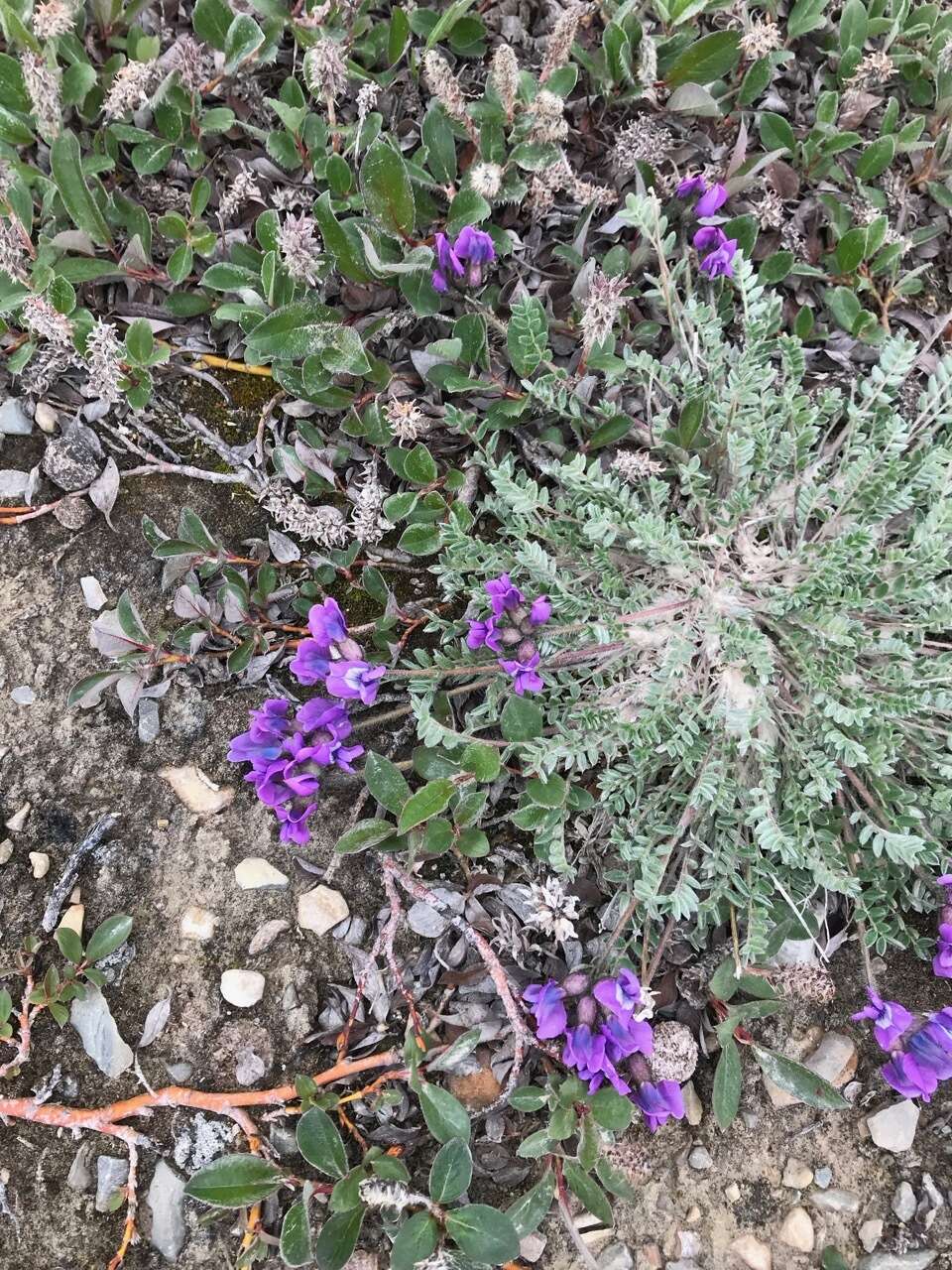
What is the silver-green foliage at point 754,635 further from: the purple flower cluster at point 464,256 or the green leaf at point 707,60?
the green leaf at point 707,60

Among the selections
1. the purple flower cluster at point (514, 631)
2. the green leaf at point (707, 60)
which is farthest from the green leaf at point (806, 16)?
the purple flower cluster at point (514, 631)

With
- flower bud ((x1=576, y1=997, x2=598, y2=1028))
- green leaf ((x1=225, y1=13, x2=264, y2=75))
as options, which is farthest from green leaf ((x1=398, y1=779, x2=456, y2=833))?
green leaf ((x1=225, y1=13, x2=264, y2=75))

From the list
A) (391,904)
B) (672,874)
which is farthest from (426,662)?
(672,874)

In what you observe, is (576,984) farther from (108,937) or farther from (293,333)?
(293,333)

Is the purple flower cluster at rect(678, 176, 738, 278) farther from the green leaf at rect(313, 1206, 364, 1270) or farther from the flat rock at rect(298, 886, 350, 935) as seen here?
the green leaf at rect(313, 1206, 364, 1270)

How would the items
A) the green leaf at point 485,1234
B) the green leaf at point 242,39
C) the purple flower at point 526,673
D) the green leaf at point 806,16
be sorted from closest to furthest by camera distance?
the green leaf at point 485,1234, the purple flower at point 526,673, the green leaf at point 242,39, the green leaf at point 806,16

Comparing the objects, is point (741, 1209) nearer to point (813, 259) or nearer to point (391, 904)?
point (391, 904)
